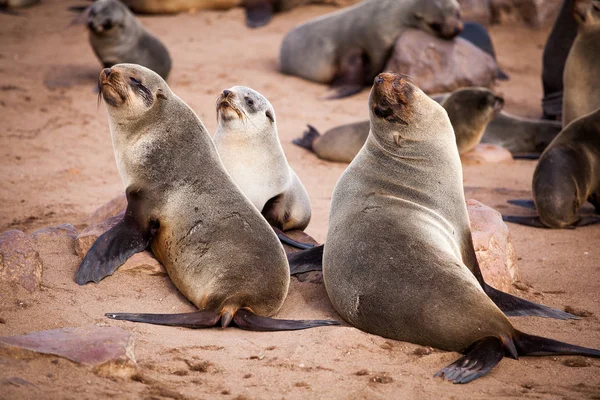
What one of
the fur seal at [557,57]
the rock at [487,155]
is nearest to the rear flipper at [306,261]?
the rock at [487,155]

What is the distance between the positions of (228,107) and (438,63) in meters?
6.02

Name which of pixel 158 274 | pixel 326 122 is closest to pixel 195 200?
pixel 158 274

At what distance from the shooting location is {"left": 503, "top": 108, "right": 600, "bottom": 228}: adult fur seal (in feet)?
23.0

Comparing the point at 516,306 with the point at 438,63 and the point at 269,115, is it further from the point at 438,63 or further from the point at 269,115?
the point at 438,63

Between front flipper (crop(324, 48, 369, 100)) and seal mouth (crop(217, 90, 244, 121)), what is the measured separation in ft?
19.2

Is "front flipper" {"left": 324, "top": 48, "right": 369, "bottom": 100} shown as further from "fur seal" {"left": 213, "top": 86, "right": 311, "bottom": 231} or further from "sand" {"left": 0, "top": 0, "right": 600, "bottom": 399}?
"fur seal" {"left": 213, "top": 86, "right": 311, "bottom": 231}

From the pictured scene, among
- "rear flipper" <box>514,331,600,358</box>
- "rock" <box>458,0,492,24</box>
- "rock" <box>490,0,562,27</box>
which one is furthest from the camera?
"rock" <box>458,0,492,24</box>

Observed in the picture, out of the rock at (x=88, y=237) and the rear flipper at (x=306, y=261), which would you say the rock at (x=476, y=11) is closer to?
the rear flipper at (x=306, y=261)

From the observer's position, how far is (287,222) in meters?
6.09

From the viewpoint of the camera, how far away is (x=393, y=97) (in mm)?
4824

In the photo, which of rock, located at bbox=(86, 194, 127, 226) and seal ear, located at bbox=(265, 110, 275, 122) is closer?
rock, located at bbox=(86, 194, 127, 226)

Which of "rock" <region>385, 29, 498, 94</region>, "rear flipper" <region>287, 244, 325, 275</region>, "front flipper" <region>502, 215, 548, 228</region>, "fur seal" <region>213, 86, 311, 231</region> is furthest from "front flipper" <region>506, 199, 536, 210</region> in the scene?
"rock" <region>385, 29, 498, 94</region>

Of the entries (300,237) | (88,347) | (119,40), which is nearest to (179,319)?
(88,347)

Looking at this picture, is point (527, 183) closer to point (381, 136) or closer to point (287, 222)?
point (287, 222)
